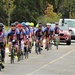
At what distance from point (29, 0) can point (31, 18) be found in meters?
5.71

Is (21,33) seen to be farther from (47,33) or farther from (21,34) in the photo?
(47,33)

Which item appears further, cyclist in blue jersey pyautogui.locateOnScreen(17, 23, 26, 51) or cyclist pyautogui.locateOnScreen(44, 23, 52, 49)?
cyclist pyautogui.locateOnScreen(44, 23, 52, 49)

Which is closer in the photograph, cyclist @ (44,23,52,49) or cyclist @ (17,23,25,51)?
cyclist @ (17,23,25,51)

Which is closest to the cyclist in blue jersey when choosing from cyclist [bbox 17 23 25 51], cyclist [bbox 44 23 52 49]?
cyclist [bbox 17 23 25 51]

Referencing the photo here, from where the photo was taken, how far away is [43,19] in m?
65.4

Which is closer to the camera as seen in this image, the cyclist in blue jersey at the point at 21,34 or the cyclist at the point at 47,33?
the cyclist in blue jersey at the point at 21,34

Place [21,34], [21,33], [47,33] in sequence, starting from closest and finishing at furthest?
[21,34]
[21,33]
[47,33]

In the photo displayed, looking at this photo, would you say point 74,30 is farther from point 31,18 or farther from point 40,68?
point 31,18

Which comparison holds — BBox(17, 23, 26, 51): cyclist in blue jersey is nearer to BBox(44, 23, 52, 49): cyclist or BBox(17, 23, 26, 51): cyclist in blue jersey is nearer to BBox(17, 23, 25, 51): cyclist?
BBox(17, 23, 25, 51): cyclist

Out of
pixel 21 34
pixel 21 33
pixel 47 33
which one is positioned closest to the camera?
pixel 21 34

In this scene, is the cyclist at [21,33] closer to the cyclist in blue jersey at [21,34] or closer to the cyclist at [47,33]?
the cyclist in blue jersey at [21,34]

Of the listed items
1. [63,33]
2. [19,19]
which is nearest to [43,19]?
[19,19]

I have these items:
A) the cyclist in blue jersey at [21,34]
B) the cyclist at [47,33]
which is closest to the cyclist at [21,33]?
the cyclist in blue jersey at [21,34]

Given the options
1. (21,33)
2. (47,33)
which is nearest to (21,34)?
(21,33)
